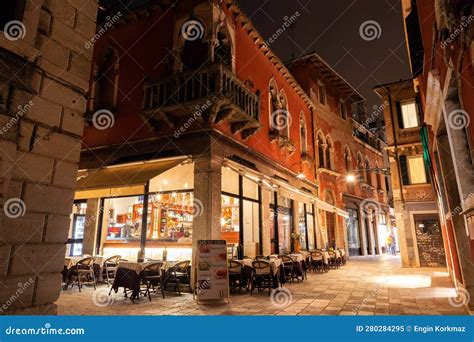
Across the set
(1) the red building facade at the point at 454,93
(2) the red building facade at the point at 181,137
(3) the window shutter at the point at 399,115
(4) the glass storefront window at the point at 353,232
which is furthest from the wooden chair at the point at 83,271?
(4) the glass storefront window at the point at 353,232

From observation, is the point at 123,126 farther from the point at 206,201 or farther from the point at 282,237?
the point at 282,237

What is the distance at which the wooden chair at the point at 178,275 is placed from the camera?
8.09 m

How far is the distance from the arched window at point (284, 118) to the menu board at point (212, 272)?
8.10 metres

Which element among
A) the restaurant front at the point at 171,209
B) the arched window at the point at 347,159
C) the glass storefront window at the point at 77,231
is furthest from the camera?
the arched window at the point at 347,159

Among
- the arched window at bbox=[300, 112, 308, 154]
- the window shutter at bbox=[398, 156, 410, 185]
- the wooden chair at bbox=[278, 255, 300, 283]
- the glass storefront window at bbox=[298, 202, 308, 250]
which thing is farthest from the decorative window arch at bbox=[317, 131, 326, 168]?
the wooden chair at bbox=[278, 255, 300, 283]

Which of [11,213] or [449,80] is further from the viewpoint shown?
[449,80]

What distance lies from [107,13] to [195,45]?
4.97 meters

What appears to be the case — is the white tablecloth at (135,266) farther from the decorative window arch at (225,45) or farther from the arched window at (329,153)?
the arched window at (329,153)

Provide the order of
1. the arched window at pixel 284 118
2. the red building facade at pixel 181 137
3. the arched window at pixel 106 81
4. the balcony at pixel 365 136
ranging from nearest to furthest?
the red building facade at pixel 181 137 < the arched window at pixel 106 81 < the arched window at pixel 284 118 < the balcony at pixel 365 136

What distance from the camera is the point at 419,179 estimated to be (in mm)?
15867

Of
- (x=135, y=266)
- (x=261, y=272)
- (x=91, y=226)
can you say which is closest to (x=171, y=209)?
(x=135, y=266)

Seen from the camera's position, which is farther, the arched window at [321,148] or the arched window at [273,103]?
the arched window at [321,148]

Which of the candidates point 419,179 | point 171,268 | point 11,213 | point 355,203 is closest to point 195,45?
point 171,268

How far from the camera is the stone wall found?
2.78 metres
